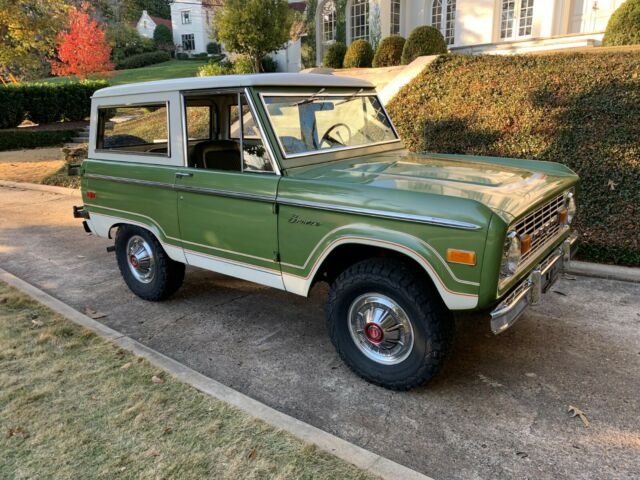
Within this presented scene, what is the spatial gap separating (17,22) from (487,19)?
1512 centimetres

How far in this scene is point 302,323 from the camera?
4418 mm

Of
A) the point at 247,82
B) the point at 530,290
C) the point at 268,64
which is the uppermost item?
the point at 268,64

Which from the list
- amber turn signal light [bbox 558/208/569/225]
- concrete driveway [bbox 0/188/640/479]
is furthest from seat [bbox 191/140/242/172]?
amber turn signal light [bbox 558/208/569/225]

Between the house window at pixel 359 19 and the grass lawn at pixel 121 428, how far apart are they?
61.0 ft

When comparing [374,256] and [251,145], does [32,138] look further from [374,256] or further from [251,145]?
[374,256]

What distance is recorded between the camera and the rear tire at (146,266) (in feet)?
15.3

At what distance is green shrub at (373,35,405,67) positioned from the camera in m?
14.9

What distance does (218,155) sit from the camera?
4559 mm

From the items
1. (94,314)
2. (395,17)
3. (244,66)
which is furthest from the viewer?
(244,66)

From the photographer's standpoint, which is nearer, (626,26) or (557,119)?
(557,119)

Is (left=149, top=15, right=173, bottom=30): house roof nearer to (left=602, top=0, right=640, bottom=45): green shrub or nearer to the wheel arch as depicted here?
(left=602, top=0, right=640, bottom=45): green shrub

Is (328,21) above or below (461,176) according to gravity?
above

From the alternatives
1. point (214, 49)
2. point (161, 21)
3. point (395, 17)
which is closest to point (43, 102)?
point (395, 17)

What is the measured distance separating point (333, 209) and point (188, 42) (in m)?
53.9
